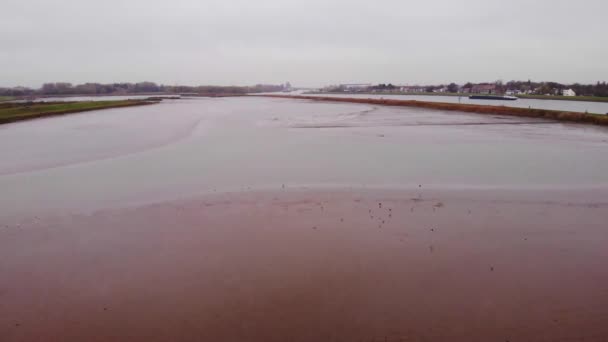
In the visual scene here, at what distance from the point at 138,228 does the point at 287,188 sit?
430cm

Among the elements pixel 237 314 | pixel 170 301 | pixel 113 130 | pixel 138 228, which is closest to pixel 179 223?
pixel 138 228

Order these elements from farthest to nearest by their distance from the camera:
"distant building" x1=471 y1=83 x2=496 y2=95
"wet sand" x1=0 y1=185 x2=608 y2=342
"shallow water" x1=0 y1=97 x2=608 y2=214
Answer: "distant building" x1=471 y1=83 x2=496 y2=95 → "shallow water" x1=0 y1=97 x2=608 y2=214 → "wet sand" x1=0 y1=185 x2=608 y2=342

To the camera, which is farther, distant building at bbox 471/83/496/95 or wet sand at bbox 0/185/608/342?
distant building at bbox 471/83/496/95

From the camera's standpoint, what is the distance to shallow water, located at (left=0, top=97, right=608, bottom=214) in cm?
1057

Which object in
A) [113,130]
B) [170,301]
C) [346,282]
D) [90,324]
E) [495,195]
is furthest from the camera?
[113,130]

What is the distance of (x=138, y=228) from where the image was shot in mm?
7531

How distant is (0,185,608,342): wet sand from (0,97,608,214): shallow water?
6.53 feet

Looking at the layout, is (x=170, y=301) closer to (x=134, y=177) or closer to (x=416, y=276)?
(x=416, y=276)

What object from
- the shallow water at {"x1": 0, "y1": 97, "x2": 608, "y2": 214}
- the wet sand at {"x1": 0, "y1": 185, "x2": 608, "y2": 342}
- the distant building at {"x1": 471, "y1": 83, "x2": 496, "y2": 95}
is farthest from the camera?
the distant building at {"x1": 471, "y1": 83, "x2": 496, "y2": 95}

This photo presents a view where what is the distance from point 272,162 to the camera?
13.9m

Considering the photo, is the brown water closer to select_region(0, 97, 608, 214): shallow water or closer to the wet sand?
the wet sand

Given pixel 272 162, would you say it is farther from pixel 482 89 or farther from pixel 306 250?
pixel 482 89

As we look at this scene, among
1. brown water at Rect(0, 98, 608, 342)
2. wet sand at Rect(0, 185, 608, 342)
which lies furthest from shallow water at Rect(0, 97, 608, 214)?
wet sand at Rect(0, 185, 608, 342)

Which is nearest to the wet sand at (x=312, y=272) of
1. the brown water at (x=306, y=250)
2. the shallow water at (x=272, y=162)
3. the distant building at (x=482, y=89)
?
the brown water at (x=306, y=250)
